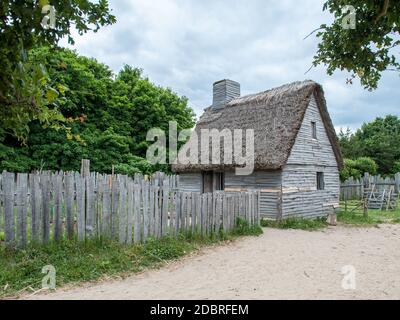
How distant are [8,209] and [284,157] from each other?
9.87 meters

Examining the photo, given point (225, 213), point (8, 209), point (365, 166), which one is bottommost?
point (225, 213)

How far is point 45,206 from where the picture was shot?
244 inches

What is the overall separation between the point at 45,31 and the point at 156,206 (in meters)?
5.16

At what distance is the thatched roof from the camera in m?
13.3

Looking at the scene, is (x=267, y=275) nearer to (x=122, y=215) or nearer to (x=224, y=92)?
(x=122, y=215)

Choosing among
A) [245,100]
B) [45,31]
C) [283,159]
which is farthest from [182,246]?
[245,100]

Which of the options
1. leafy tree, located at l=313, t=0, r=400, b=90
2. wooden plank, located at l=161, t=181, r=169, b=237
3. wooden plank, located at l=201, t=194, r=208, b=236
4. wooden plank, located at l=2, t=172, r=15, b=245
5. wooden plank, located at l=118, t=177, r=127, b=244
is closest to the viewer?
leafy tree, located at l=313, t=0, r=400, b=90

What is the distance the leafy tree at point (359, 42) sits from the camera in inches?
172

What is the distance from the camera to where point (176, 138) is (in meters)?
31.1

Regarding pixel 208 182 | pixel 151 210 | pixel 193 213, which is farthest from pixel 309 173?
pixel 151 210

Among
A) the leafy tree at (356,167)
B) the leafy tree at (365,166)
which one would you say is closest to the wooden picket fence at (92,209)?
the leafy tree at (356,167)

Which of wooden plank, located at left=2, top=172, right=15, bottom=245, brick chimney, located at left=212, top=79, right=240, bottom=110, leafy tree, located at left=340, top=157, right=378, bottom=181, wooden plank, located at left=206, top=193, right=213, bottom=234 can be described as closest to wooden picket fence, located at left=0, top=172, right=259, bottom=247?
wooden plank, located at left=2, top=172, right=15, bottom=245

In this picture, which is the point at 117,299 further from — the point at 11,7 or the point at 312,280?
the point at 11,7

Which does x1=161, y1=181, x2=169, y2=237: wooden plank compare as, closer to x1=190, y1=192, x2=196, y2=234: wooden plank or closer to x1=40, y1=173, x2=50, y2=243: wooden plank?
x1=190, y1=192, x2=196, y2=234: wooden plank
